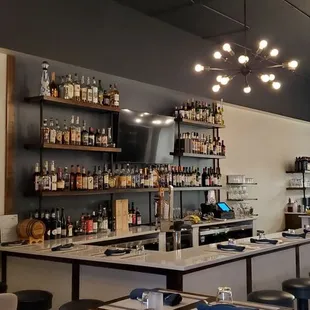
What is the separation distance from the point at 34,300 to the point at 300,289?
1949mm

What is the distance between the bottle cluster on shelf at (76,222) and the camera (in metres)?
4.80

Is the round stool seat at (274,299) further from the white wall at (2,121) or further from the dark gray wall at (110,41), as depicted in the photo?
the dark gray wall at (110,41)

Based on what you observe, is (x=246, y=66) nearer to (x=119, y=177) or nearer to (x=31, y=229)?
(x=119, y=177)

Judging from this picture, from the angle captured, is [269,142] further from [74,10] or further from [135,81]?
[74,10]

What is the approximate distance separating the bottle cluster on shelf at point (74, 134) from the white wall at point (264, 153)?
2923 millimetres

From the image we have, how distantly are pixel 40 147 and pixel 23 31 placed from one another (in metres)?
1.17

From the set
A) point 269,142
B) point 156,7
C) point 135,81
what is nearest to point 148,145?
point 135,81

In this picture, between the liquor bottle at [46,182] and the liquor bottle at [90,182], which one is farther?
the liquor bottle at [90,182]

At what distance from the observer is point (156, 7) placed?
608cm

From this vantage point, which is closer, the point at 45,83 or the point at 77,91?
the point at 45,83

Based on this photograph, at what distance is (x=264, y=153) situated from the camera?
29.2 feet

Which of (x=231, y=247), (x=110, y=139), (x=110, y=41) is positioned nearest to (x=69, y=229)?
(x=110, y=139)

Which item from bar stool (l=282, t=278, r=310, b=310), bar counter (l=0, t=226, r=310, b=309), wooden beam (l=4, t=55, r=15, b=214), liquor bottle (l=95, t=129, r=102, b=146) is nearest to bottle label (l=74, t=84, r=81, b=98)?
liquor bottle (l=95, t=129, r=102, b=146)

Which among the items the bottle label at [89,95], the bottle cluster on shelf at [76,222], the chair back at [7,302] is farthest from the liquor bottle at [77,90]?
the chair back at [7,302]
